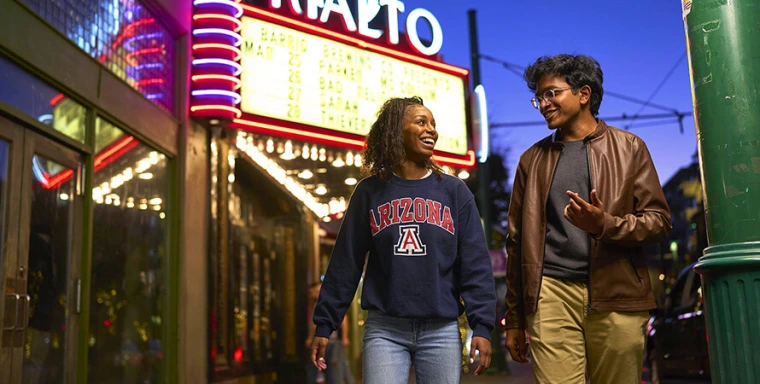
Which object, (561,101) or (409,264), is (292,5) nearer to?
(561,101)

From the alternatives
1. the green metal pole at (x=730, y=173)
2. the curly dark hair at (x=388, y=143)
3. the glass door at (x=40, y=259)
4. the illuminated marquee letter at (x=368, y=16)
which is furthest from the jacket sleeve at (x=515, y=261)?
the illuminated marquee letter at (x=368, y=16)

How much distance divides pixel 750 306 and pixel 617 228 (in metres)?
0.61

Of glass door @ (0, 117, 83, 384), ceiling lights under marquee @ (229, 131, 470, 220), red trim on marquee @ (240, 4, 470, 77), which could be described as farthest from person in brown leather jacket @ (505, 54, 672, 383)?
red trim on marquee @ (240, 4, 470, 77)

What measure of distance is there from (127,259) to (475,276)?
18.7ft

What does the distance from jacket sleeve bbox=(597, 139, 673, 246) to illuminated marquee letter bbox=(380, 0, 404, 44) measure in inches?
386

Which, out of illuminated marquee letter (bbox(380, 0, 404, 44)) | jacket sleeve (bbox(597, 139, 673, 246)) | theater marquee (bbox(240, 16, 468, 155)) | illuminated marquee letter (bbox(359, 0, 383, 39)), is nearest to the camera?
jacket sleeve (bbox(597, 139, 673, 246))

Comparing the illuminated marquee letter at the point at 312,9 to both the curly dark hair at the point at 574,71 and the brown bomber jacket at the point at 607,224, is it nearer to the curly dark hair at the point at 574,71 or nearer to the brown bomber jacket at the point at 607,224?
the curly dark hair at the point at 574,71

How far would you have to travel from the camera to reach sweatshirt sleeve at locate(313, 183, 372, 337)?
3.99 metres

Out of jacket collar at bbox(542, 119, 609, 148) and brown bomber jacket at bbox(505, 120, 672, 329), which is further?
jacket collar at bbox(542, 119, 609, 148)

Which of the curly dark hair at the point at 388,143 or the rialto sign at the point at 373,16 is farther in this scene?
the rialto sign at the point at 373,16

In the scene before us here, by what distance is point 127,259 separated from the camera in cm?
871

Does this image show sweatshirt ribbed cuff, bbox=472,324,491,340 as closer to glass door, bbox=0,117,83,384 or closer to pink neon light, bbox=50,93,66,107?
glass door, bbox=0,117,83,384

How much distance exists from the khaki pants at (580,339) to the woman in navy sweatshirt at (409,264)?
0.26m

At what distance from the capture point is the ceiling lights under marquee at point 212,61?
1038 cm
